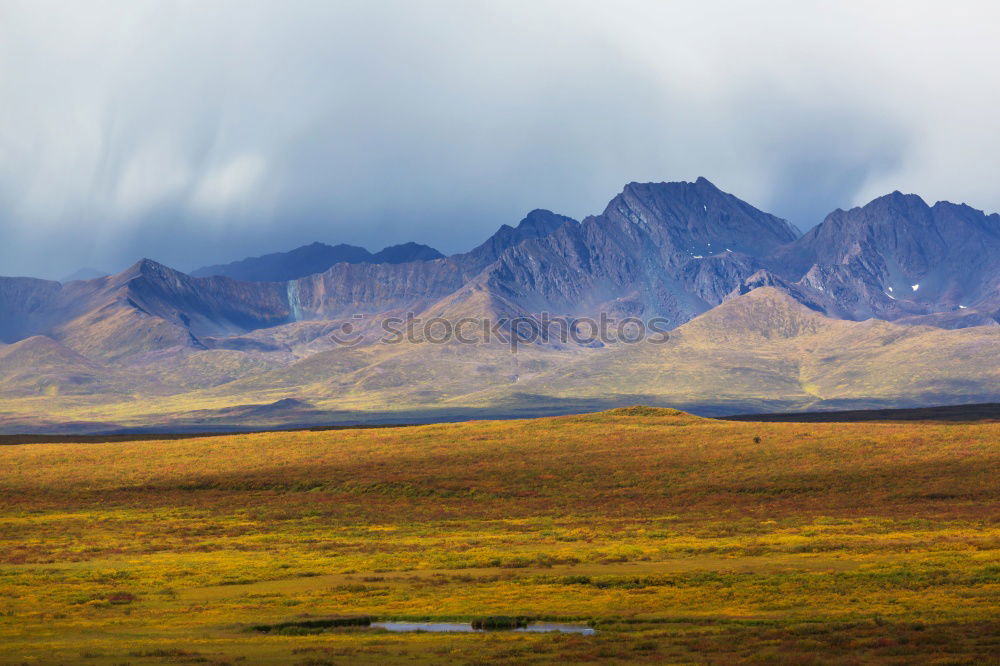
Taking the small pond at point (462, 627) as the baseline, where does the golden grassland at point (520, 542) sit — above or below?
above

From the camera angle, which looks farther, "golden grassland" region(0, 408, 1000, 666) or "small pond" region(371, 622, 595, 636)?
"small pond" region(371, 622, 595, 636)

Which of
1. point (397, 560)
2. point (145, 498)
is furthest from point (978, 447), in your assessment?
point (145, 498)

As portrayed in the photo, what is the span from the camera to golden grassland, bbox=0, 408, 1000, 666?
1833 inches

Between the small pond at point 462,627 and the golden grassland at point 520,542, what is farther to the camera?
the small pond at point 462,627

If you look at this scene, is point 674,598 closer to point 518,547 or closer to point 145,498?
point 518,547

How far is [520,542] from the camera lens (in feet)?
280

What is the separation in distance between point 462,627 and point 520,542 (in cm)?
3318

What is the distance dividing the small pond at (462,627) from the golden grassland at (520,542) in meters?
1.05

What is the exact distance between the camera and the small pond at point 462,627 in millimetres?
50750

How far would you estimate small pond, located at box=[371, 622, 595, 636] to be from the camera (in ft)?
167

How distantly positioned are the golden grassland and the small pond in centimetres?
105

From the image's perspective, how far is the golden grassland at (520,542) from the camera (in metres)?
46.6

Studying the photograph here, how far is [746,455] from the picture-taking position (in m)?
132

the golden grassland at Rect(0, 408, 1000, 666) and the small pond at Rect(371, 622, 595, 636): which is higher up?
the golden grassland at Rect(0, 408, 1000, 666)
